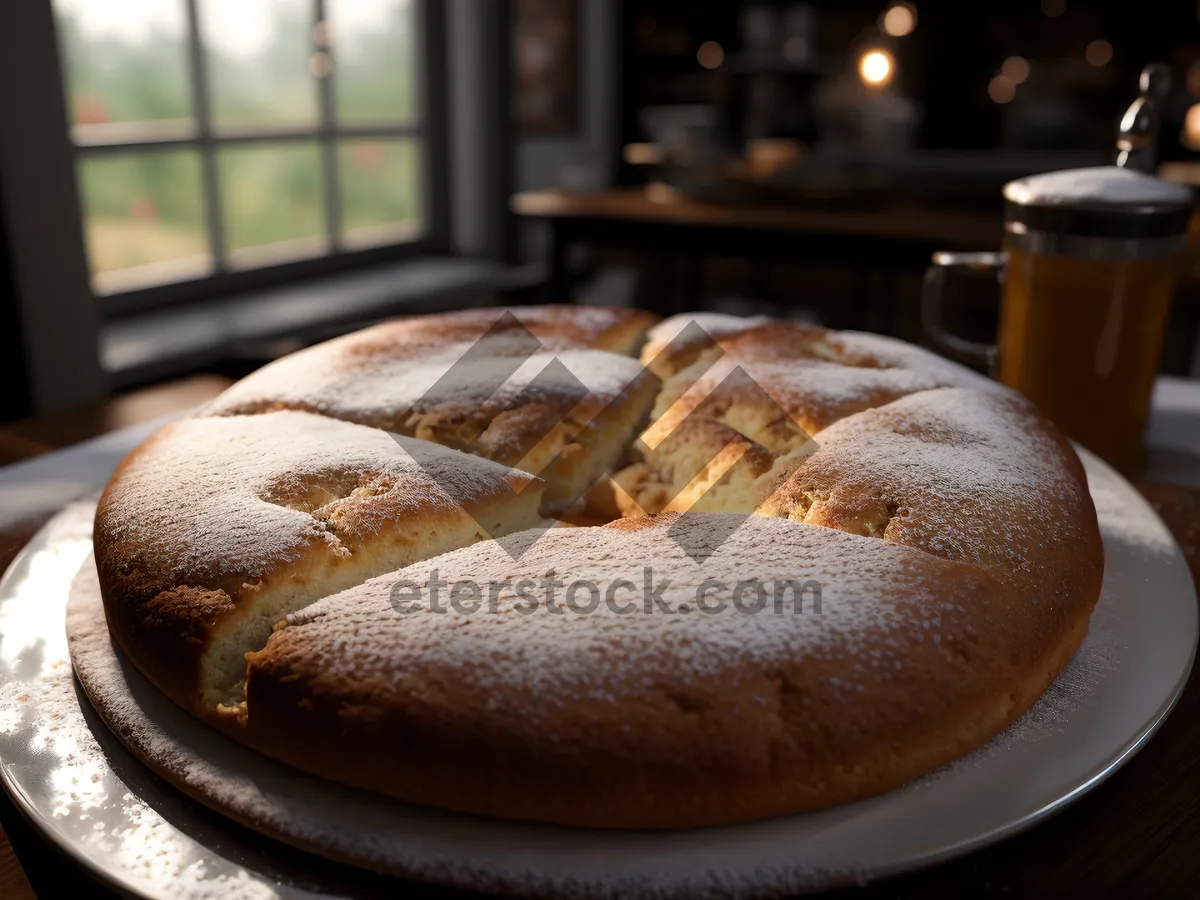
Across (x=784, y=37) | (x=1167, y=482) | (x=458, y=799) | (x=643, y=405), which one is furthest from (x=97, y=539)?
(x=784, y=37)

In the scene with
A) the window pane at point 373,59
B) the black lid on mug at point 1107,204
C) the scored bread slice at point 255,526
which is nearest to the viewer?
the scored bread slice at point 255,526

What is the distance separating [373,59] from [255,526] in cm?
401

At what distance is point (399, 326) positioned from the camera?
104cm

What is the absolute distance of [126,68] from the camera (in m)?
3.11

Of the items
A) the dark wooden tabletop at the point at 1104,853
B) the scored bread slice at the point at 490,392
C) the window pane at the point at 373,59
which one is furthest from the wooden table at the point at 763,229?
the dark wooden tabletop at the point at 1104,853

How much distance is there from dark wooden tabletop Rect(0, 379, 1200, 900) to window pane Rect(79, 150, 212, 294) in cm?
310

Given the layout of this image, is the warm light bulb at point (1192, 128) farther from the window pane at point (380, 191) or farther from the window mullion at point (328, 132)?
the window mullion at point (328, 132)

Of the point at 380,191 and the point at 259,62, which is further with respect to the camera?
the point at 380,191

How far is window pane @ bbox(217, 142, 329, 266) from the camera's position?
3.59 meters

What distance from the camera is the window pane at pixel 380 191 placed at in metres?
4.16

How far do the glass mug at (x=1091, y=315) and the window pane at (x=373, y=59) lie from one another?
11.5 ft

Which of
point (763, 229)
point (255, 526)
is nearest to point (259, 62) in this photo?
point (763, 229)

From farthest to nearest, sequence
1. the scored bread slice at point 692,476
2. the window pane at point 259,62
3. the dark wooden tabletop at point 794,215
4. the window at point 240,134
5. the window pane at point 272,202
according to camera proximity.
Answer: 1. the window pane at point 272,202
2. the window pane at point 259,62
3. the window at point 240,134
4. the dark wooden tabletop at point 794,215
5. the scored bread slice at point 692,476

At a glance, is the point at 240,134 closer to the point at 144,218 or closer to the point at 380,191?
the point at 144,218
